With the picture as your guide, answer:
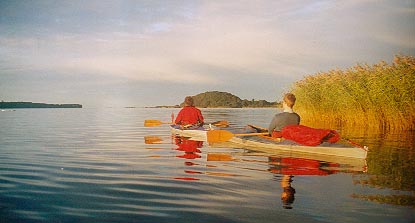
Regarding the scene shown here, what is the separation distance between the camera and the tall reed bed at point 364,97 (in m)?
14.8

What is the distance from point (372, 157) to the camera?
8.58 meters

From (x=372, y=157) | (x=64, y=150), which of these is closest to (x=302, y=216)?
(x=372, y=157)

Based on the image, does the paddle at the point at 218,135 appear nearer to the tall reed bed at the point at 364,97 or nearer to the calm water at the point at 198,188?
the calm water at the point at 198,188

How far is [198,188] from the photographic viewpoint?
5.36 metres

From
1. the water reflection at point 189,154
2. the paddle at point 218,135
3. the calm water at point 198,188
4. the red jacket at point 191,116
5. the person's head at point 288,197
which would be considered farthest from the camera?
the red jacket at point 191,116

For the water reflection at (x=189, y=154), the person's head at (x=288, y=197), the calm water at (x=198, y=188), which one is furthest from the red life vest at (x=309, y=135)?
the person's head at (x=288, y=197)

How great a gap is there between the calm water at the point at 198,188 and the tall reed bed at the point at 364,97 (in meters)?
6.54

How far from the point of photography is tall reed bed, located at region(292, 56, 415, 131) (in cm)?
1482

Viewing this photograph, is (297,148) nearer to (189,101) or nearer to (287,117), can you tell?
(287,117)

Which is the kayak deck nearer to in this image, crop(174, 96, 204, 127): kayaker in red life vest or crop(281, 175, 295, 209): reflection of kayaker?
crop(281, 175, 295, 209): reflection of kayaker

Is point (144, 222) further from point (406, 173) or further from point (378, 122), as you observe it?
point (378, 122)

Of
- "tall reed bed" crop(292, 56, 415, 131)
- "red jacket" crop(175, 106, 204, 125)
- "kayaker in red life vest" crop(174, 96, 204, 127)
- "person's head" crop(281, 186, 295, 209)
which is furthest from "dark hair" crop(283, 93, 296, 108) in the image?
"tall reed bed" crop(292, 56, 415, 131)

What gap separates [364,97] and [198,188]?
12843 millimetres

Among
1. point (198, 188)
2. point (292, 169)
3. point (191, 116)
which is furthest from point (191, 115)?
point (198, 188)
